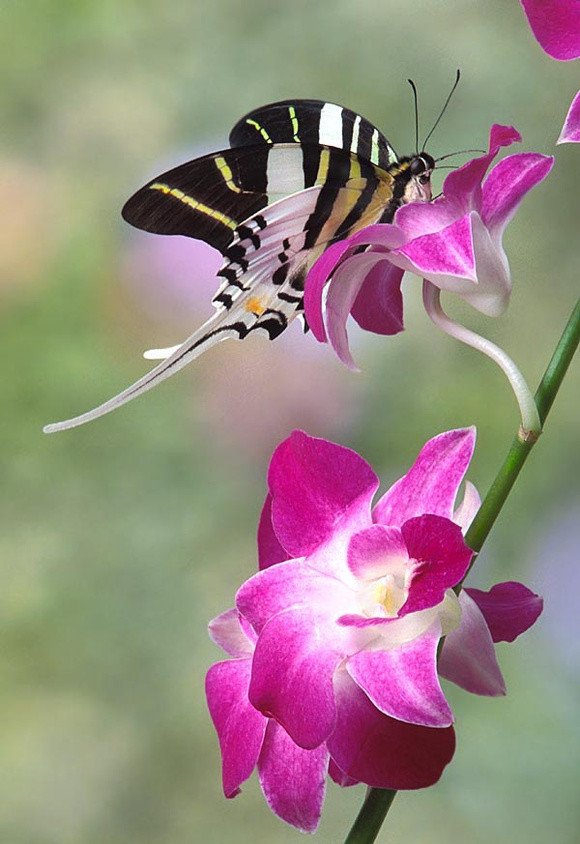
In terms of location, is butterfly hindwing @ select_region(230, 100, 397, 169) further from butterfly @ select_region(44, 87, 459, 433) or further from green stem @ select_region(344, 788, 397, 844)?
green stem @ select_region(344, 788, 397, 844)

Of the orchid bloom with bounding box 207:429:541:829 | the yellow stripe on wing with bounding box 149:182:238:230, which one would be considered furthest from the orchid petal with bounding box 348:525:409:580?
the yellow stripe on wing with bounding box 149:182:238:230

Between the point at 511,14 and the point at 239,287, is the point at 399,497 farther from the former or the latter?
the point at 511,14

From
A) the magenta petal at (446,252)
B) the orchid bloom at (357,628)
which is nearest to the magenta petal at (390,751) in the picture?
the orchid bloom at (357,628)

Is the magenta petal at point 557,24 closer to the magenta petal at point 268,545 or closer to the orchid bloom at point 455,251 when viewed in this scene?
the orchid bloom at point 455,251

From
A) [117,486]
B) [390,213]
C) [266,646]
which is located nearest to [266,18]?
[117,486]

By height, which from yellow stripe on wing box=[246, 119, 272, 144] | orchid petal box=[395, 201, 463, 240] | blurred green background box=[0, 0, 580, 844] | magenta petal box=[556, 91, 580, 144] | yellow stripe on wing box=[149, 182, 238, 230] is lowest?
blurred green background box=[0, 0, 580, 844]

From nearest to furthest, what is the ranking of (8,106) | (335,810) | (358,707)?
(358,707)
(335,810)
(8,106)

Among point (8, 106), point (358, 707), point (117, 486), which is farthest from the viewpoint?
point (8, 106)
